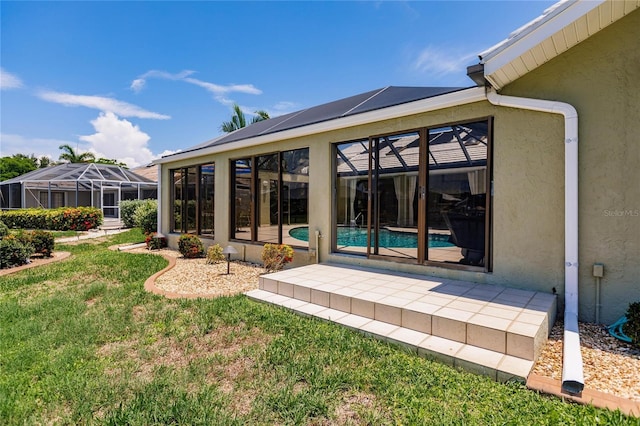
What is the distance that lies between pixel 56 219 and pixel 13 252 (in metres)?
12.9

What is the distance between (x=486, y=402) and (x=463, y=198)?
4048 mm

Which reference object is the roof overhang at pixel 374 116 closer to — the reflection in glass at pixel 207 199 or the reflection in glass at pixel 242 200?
the reflection in glass at pixel 242 200

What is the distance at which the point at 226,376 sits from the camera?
342cm

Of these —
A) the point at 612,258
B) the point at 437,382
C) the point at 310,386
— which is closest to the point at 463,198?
the point at 612,258

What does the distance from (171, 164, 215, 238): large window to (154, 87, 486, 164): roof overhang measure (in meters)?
1.70

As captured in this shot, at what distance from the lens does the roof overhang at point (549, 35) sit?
399cm

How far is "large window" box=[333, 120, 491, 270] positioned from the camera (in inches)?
233

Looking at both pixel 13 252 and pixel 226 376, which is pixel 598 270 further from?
pixel 13 252

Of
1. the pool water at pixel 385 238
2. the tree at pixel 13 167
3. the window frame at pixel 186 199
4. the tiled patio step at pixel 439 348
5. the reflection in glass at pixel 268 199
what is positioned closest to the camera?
the tiled patio step at pixel 439 348

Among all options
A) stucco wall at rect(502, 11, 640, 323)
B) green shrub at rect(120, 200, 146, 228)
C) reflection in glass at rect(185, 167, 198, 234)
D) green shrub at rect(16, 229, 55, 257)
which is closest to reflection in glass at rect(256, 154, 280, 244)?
reflection in glass at rect(185, 167, 198, 234)

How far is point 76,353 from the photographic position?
4.00 meters

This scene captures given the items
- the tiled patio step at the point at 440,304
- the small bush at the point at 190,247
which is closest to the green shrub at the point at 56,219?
the small bush at the point at 190,247

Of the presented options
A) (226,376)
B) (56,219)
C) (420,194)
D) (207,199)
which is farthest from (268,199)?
(56,219)

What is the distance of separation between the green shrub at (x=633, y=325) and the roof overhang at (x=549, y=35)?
3.45m
